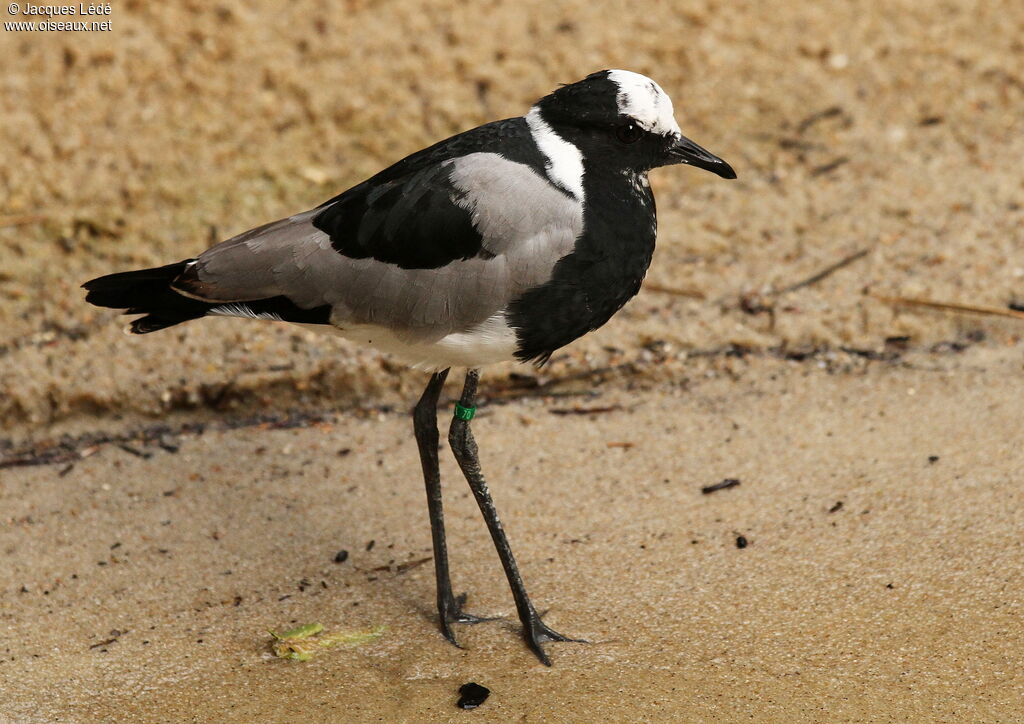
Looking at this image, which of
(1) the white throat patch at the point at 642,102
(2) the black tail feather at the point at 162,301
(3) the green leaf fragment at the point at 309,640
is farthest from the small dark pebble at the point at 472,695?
(1) the white throat patch at the point at 642,102

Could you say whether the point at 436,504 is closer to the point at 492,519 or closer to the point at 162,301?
the point at 492,519

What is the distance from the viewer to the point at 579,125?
10.7ft

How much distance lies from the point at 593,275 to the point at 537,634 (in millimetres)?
1102

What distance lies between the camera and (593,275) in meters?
3.16

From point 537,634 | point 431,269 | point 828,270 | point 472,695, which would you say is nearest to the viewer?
point 472,695

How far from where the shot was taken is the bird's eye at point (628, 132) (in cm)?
323

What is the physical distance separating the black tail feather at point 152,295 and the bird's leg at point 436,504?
73 cm

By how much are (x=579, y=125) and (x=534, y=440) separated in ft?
4.98

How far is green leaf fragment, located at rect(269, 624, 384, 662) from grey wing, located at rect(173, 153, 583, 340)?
0.94m

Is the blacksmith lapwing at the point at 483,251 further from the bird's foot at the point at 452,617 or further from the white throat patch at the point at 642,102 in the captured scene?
the bird's foot at the point at 452,617

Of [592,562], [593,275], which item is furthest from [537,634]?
[593,275]

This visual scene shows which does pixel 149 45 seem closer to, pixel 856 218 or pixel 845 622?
pixel 856 218

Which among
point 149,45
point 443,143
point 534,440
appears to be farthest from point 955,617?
point 149,45

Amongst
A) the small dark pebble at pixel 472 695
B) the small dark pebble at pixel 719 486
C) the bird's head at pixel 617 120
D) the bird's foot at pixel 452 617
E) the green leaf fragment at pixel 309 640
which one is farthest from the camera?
the small dark pebble at pixel 719 486
